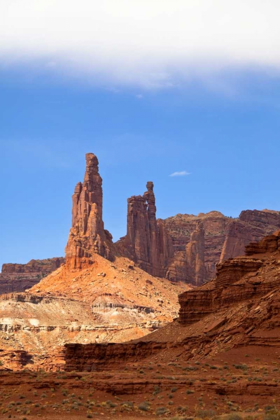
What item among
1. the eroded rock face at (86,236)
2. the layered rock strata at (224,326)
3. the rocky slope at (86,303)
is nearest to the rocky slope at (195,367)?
the layered rock strata at (224,326)

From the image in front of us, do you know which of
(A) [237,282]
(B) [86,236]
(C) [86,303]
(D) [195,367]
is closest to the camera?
(D) [195,367]

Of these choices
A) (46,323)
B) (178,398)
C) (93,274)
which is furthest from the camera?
(93,274)

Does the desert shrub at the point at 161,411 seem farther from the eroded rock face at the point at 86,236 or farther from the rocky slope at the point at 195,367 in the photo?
the eroded rock face at the point at 86,236

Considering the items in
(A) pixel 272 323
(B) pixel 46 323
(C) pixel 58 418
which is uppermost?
(B) pixel 46 323

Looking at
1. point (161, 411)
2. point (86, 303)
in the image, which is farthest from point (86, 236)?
point (161, 411)

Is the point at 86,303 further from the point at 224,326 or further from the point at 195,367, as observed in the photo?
the point at 195,367

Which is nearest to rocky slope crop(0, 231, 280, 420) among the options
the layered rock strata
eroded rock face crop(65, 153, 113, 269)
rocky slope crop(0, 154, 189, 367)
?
the layered rock strata

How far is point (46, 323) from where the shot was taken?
16912 cm

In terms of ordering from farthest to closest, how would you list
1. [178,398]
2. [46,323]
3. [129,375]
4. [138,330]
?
1. [46,323]
2. [138,330]
3. [129,375]
4. [178,398]

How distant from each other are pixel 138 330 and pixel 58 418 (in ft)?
341

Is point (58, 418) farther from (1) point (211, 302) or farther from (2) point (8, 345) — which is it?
(2) point (8, 345)

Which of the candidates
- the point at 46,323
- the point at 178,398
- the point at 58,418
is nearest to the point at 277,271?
the point at 178,398

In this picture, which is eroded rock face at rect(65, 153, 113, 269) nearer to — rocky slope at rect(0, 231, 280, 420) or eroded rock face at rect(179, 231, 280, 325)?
rocky slope at rect(0, 231, 280, 420)

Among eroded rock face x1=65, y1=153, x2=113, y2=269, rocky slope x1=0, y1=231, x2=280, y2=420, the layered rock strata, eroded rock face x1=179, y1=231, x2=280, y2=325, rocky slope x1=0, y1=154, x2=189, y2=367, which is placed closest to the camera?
rocky slope x1=0, y1=231, x2=280, y2=420
